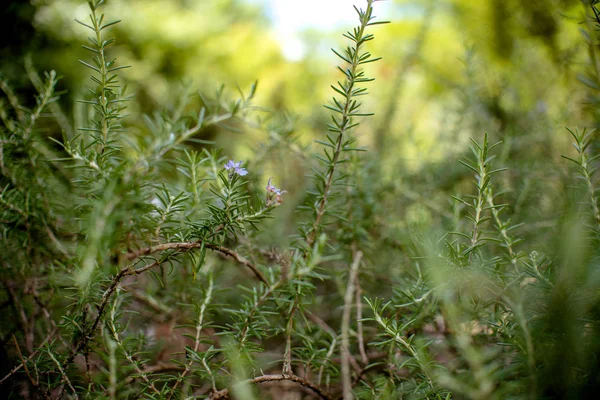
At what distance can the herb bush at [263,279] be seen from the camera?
239 mm

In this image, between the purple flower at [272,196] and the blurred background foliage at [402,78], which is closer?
the purple flower at [272,196]

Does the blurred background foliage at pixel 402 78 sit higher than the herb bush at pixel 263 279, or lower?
higher

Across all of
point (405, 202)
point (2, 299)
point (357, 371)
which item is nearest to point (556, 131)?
point (405, 202)

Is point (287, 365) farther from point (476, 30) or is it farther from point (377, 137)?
point (476, 30)

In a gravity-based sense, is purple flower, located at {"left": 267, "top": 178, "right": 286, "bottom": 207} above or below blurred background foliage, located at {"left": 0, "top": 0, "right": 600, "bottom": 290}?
below

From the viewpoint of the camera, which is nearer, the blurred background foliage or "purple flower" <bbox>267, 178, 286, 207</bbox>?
"purple flower" <bbox>267, 178, 286, 207</bbox>

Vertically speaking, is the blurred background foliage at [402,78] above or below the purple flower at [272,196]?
above

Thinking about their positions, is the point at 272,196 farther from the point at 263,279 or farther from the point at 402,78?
the point at 402,78

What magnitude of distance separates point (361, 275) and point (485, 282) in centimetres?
18

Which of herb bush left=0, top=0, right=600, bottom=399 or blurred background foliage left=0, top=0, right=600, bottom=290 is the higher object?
blurred background foliage left=0, top=0, right=600, bottom=290

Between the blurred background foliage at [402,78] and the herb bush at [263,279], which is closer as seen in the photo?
the herb bush at [263,279]

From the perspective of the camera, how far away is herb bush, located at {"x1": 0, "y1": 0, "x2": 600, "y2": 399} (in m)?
0.24

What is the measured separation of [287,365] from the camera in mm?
301

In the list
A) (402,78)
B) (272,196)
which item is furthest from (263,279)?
(402,78)
